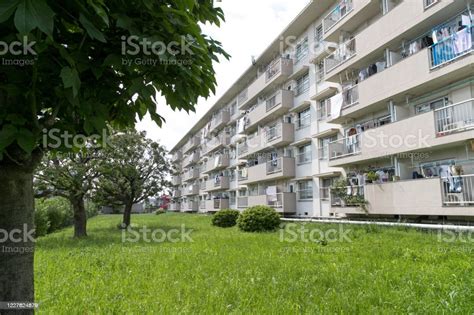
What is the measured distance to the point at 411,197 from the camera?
1180 centimetres

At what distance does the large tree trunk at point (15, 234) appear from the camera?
216 cm

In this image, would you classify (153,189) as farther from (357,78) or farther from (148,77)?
(148,77)

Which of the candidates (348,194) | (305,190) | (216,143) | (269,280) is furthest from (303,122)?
(216,143)

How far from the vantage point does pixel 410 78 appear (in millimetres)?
12266

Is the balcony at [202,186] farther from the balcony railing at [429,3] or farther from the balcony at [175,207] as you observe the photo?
the balcony railing at [429,3]

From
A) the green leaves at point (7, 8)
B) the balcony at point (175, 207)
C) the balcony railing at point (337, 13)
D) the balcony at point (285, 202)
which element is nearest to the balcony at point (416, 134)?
the balcony at point (285, 202)

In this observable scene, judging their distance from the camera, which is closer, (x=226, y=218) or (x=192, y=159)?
(x=226, y=218)

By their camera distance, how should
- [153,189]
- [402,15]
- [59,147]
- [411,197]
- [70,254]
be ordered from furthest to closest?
[153,189] → [402,15] → [411,197] → [70,254] → [59,147]

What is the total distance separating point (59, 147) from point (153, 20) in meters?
1.27

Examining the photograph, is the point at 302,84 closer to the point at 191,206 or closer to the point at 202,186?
the point at 202,186

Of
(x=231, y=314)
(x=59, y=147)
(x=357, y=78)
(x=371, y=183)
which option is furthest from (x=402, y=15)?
(x=59, y=147)

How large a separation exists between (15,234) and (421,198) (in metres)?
12.1

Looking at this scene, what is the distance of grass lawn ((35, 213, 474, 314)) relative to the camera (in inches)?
169

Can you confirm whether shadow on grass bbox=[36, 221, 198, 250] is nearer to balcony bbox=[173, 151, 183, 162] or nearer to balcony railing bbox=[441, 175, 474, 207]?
balcony railing bbox=[441, 175, 474, 207]
